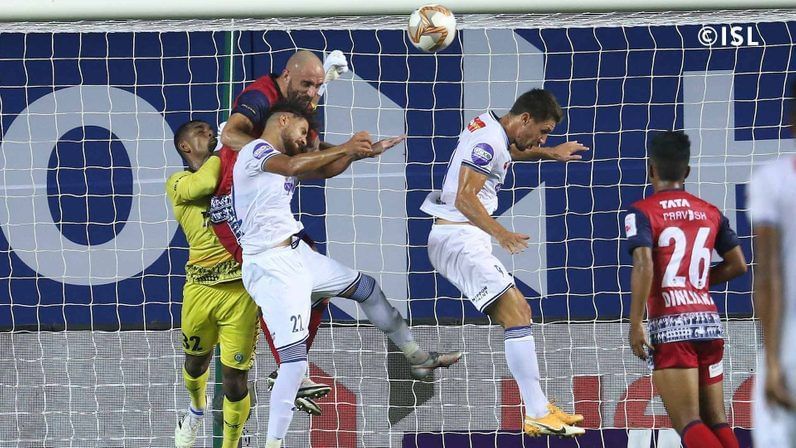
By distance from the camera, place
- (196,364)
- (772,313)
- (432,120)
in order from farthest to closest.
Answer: (432,120) < (196,364) < (772,313)

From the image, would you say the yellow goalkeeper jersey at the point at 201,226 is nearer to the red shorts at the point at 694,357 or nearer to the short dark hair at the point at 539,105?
the short dark hair at the point at 539,105

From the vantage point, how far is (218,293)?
22.2 feet

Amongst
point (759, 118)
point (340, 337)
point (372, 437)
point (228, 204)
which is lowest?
point (372, 437)

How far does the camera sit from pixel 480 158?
21.8 feet

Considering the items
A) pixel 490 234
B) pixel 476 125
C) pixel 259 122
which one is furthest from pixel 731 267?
pixel 259 122

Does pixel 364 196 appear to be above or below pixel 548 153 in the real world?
below

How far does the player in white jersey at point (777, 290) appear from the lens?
3.28 m

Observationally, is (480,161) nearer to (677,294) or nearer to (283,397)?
(677,294)

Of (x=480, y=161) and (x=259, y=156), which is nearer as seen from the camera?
(x=259, y=156)

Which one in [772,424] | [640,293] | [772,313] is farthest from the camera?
[640,293]

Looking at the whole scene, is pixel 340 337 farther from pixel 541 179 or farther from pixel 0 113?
pixel 0 113

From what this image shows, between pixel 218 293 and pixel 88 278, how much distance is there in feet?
6.46

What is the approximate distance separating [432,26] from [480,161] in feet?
2.66

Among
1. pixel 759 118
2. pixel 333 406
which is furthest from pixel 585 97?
pixel 333 406
